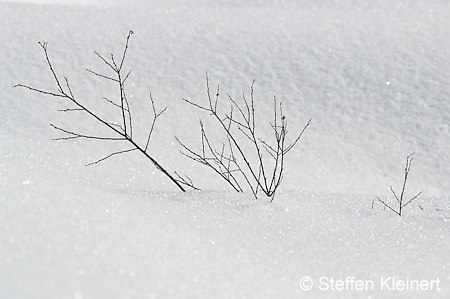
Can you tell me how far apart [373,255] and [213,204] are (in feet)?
1.74

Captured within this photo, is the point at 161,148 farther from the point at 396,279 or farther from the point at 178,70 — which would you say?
the point at 396,279

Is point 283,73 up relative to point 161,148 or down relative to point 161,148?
up

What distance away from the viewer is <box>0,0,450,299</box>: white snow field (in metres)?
1.21

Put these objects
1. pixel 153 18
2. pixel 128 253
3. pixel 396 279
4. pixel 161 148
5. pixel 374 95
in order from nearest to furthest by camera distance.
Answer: pixel 128 253 < pixel 396 279 < pixel 161 148 < pixel 374 95 < pixel 153 18

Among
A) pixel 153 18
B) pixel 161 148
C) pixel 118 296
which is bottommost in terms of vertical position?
pixel 161 148

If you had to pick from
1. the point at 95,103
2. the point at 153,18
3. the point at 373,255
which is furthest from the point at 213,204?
the point at 153,18

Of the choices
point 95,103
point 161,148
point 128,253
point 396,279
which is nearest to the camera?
point 128,253

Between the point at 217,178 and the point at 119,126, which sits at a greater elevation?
the point at 119,126

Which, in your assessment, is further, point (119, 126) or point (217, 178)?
point (217, 178)

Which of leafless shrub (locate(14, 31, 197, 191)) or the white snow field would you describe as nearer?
the white snow field

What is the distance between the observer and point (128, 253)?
120 centimetres

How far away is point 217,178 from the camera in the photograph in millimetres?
2334

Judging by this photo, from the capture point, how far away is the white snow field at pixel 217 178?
1.21 m

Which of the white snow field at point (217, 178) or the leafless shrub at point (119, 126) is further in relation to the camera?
the leafless shrub at point (119, 126)
